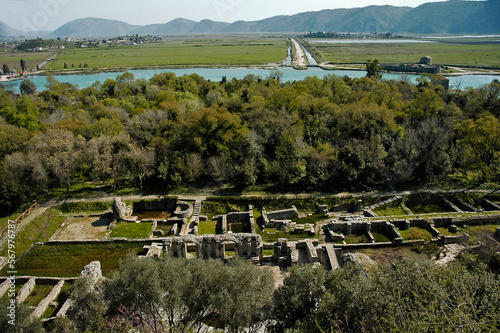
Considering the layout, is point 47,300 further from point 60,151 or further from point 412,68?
point 412,68

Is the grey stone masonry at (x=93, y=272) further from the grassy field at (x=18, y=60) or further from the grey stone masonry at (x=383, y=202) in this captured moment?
the grassy field at (x=18, y=60)

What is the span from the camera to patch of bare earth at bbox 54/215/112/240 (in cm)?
3102

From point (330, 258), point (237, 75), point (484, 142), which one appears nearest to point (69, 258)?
Result: point (330, 258)

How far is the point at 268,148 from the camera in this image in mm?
43438

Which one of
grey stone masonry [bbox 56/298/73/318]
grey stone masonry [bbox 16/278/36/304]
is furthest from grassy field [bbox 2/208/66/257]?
grey stone masonry [bbox 56/298/73/318]

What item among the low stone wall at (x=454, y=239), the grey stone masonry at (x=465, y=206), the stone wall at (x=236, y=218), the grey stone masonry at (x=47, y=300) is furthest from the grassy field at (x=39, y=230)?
the grey stone masonry at (x=465, y=206)

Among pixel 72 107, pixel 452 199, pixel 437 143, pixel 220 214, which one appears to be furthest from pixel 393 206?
pixel 72 107

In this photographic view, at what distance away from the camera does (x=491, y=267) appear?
70.3ft

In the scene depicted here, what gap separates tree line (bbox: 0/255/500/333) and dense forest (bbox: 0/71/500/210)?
2000cm

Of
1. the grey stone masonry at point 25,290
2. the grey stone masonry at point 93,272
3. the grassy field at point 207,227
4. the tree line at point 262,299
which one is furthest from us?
the grassy field at point 207,227

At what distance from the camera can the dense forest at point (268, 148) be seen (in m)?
36.8

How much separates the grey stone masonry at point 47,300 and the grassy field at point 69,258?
2.02 m

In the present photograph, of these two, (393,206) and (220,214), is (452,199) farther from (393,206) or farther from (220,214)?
(220,214)

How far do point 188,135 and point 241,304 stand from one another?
96.1ft
